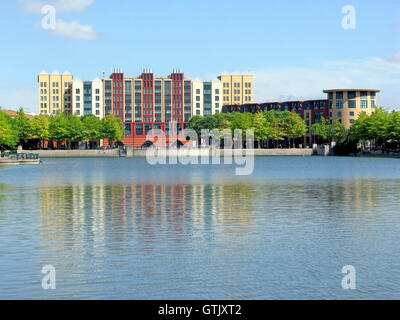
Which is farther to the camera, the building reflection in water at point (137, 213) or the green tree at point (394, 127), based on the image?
the green tree at point (394, 127)

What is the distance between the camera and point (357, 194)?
48.8 meters

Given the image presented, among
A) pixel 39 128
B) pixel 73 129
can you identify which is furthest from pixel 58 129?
pixel 39 128

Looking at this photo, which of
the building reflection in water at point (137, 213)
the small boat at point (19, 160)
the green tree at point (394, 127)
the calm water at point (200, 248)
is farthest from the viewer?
the green tree at point (394, 127)

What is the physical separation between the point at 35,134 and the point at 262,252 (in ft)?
580

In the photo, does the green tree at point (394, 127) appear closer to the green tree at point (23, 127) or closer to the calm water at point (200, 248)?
the green tree at point (23, 127)

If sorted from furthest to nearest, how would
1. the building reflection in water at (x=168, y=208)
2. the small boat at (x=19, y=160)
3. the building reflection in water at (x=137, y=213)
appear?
the small boat at (x=19, y=160)
the building reflection in water at (x=168, y=208)
the building reflection in water at (x=137, y=213)

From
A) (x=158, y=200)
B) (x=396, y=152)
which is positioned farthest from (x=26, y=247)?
(x=396, y=152)
